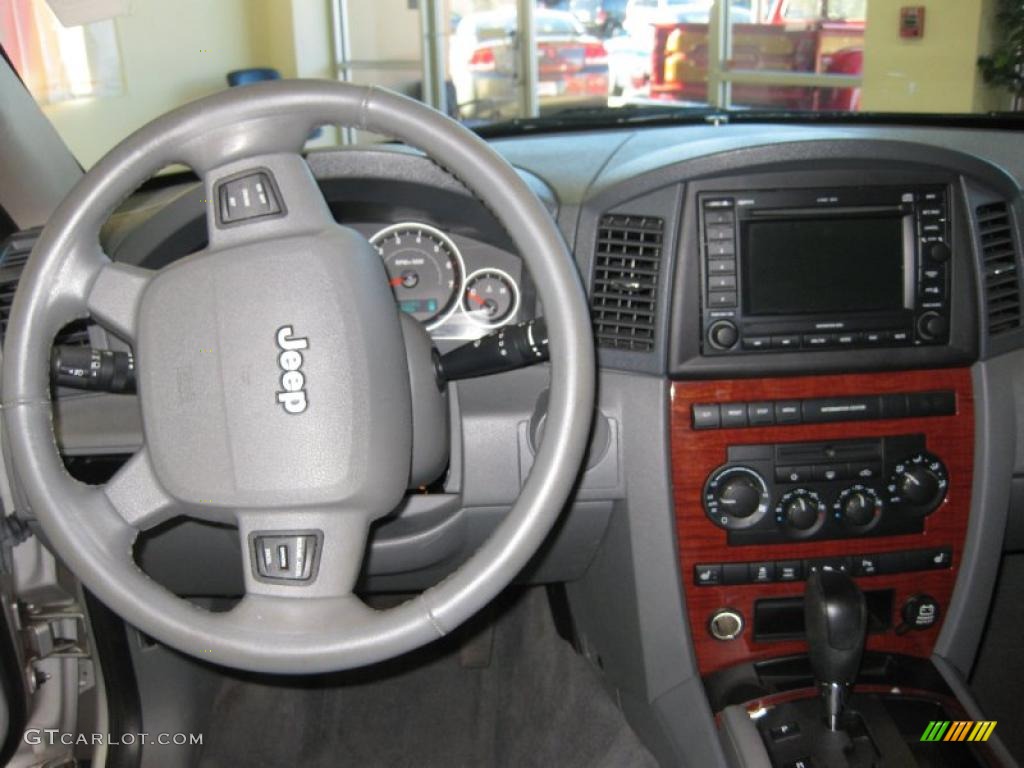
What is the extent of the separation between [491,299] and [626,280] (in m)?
0.23

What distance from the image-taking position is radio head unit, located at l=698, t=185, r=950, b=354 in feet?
5.08

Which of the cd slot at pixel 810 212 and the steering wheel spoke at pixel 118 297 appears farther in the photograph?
the cd slot at pixel 810 212

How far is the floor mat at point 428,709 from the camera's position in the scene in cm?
215

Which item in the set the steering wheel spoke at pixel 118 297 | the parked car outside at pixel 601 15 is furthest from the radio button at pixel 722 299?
the parked car outside at pixel 601 15

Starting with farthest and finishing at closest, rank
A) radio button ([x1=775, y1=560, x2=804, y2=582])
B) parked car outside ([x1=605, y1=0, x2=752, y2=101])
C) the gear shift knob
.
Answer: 1. parked car outside ([x1=605, y1=0, x2=752, y2=101])
2. radio button ([x1=775, y1=560, x2=804, y2=582])
3. the gear shift knob

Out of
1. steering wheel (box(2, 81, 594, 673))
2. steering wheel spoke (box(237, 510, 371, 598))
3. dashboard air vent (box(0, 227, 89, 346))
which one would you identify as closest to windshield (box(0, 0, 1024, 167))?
dashboard air vent (box(0, 227, 89, 346))

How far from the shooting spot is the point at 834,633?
4.86 feet

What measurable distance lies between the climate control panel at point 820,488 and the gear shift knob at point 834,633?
133 mm

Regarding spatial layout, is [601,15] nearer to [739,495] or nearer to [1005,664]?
[1005,664]

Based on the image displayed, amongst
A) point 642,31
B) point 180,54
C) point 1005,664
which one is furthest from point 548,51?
point 1005,664

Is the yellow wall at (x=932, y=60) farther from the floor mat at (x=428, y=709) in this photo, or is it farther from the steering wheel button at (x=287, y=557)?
the steering wheel button at (x=287, y=557)

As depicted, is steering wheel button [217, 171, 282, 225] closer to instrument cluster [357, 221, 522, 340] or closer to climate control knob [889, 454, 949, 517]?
instrument cluster [357, 221, 522, 340]

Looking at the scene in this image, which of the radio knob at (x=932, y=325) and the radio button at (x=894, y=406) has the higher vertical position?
the radio knob at (x=932, y=325)

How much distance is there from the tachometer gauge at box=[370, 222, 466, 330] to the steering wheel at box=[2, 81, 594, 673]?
401 mm
